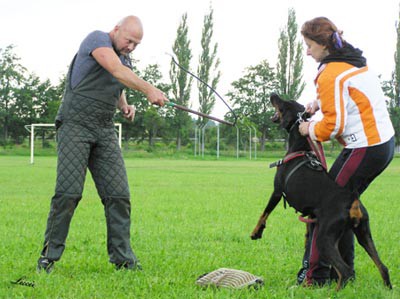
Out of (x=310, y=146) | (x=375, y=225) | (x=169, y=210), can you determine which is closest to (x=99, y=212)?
(x=169, y=210)

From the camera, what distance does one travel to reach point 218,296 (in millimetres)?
4051

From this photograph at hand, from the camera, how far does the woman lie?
4.05 metres

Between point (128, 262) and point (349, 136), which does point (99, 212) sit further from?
point (349, 136)

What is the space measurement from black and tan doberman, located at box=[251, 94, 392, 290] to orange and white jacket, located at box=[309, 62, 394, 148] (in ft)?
1.09

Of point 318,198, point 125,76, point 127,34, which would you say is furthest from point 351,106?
point 127,34

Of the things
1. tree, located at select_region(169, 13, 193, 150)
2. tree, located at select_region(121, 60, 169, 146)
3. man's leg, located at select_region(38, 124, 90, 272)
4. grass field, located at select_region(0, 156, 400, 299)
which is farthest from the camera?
tree, located at select_region(121, 60, 169, 146)

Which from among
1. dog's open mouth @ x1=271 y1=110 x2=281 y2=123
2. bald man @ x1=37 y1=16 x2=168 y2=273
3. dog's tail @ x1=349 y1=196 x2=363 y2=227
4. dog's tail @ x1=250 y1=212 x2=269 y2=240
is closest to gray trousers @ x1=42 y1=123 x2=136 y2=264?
bald man @ x1=37 y1=16 x2=168 y2=273

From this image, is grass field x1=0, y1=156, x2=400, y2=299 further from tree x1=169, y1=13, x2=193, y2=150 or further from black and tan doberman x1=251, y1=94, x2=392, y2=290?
tree x1=169, y1=13, x2=193, y2=150

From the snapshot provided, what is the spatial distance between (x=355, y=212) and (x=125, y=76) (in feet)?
6.70

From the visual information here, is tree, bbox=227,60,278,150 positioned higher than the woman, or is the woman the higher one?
tree, bbox=227,60,278,150

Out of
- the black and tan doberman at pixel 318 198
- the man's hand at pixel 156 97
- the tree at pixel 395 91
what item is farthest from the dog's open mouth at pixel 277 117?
the tree at pixel 395 91

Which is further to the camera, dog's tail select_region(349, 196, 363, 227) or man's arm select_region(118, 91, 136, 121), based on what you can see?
man's arm select_region(118, 91, 136, 121)

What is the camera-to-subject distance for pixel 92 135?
16.6 ft

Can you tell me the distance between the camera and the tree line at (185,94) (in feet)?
189
